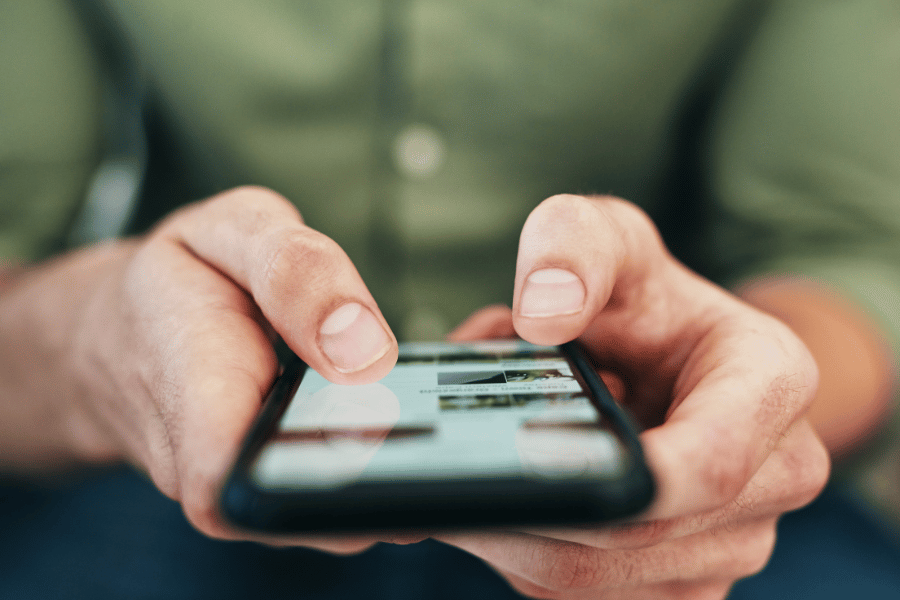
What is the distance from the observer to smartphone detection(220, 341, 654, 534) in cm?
16

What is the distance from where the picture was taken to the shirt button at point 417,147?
0.48 metres

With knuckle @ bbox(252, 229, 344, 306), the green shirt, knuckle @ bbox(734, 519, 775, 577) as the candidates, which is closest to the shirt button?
the green shirt

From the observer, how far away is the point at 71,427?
42 centimetres

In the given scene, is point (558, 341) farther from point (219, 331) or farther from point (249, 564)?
point (249, 564)

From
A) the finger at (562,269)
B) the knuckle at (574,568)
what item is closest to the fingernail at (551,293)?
the finger at (562,269)

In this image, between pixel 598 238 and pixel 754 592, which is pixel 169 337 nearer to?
pixel 598 238

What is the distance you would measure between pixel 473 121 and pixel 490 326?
0.21 meters

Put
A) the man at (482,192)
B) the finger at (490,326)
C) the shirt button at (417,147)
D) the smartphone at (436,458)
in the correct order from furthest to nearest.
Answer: the shirt button at (417,147) < the finger at (490,326) < the man at (482,192) < the smartphone at (436,458)

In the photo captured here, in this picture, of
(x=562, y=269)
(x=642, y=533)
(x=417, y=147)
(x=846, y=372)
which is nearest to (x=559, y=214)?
(x=562, y=269)

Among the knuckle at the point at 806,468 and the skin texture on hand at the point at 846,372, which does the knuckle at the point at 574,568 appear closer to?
the knuckle at the point at 806,468

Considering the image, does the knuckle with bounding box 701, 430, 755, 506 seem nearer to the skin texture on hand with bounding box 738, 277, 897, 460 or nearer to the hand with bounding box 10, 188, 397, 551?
the hand with bounding box 10, 188, 397, 551

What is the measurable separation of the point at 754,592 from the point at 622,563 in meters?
0.18

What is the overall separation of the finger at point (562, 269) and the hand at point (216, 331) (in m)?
0.07

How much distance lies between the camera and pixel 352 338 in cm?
22
